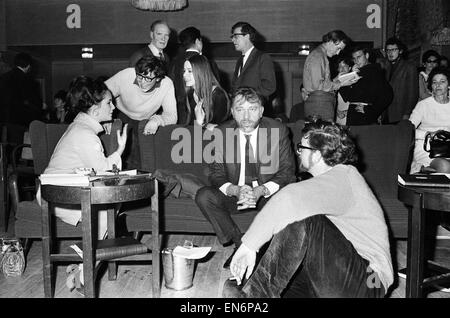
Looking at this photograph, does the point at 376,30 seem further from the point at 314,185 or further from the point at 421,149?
the point at 314,185

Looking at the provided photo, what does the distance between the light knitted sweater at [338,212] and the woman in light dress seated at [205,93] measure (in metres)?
1.78

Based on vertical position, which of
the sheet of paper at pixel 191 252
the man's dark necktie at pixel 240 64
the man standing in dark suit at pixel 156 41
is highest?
the man standing in dark suit at pixel 156 41

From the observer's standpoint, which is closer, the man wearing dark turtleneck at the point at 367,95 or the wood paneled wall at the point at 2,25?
the man wearing dark turtleneck at the point at 367,95

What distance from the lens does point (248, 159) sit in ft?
11.2

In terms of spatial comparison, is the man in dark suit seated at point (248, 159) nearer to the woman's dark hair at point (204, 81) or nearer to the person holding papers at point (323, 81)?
the woman's dark hair at point (204, 81)

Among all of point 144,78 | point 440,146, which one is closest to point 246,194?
point 144,78

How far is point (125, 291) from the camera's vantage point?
9.80 ft

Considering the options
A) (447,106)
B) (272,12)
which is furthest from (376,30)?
(447,106)

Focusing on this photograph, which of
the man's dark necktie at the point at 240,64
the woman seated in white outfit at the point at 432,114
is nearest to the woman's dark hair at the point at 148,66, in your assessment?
the man's dark necktie at the point at 240,64

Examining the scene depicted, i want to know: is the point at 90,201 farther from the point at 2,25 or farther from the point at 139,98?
the point at 2,25

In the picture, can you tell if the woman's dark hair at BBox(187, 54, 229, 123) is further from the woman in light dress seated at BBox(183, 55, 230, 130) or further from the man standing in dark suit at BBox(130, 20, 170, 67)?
the man standing in dark suit at BBox(130, 20, 170, 67)

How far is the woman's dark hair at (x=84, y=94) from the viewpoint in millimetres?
3191

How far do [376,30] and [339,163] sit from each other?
5.10 meters

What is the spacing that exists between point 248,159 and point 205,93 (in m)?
0.75
